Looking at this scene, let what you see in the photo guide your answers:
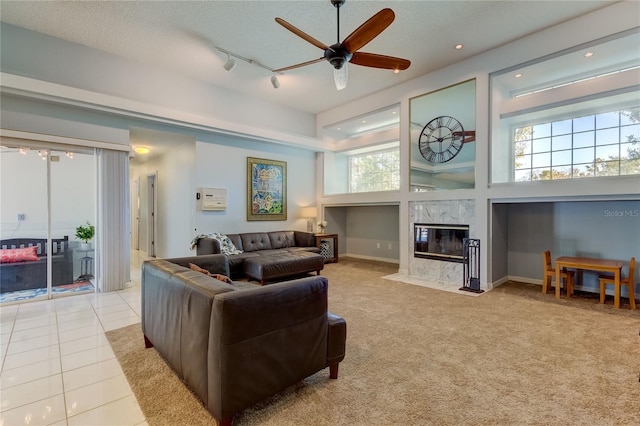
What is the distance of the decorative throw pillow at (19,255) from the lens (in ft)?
12.8

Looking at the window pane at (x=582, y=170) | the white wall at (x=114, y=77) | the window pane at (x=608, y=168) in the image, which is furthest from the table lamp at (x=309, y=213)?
the window pane at (x=608, y=168)

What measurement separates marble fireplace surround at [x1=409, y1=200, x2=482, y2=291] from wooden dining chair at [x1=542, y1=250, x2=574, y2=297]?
102cm

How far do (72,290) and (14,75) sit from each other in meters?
2.98

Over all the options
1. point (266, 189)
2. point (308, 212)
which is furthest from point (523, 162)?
point (266, 189)

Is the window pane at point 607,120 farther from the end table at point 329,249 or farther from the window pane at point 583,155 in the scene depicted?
the end table at point 329,249

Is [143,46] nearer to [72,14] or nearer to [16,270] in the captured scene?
[72,14]

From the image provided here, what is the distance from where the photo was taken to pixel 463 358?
2.40 m

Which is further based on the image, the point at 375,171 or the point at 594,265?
the point at 375,171

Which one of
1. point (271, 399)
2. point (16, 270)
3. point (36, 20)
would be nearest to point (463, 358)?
point (271, 399)

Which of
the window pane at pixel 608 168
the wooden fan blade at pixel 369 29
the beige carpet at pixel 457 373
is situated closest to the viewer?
the beige carpet at pixel 457 373

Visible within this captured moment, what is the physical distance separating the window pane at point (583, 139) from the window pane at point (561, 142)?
71 mm

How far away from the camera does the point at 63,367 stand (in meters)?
2.29

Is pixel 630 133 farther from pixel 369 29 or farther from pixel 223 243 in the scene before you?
pixel 223 243

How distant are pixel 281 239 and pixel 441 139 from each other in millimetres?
3760
